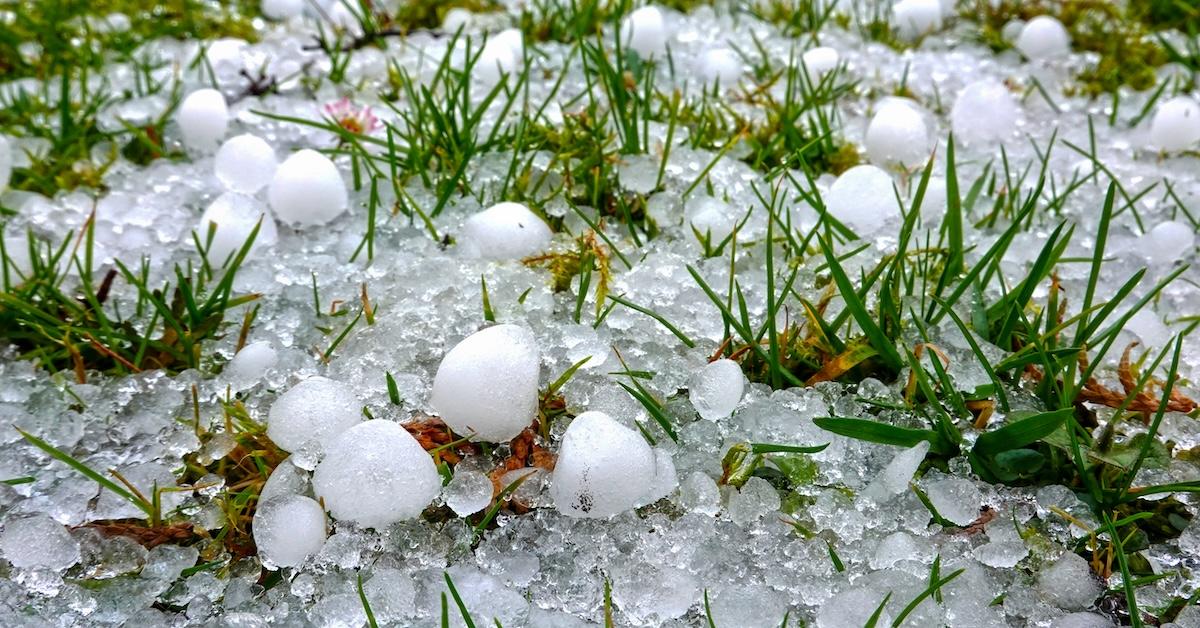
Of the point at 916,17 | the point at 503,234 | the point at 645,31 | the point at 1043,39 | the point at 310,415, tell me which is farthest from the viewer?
the point at 916,17

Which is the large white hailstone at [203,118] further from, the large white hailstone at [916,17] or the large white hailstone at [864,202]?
the large white hailstone at [916,17]

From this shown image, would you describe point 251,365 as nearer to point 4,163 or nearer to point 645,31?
point 4,163

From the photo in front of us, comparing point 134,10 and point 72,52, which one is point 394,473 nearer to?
point 72,52

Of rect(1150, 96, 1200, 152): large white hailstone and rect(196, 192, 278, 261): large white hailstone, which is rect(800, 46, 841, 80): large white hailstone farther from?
rect(196, 192, 278, 261): large white hailstone

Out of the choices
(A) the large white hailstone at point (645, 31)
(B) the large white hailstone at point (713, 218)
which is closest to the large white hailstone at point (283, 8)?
(A) the large white hailstone at point (645, 31)

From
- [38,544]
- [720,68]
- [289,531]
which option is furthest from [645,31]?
[38,544]
